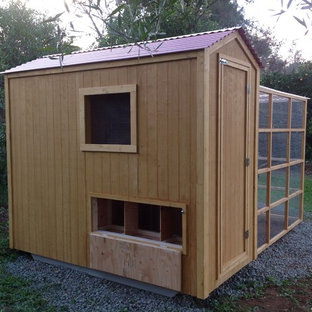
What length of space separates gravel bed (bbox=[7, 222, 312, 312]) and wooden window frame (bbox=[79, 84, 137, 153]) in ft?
4.40

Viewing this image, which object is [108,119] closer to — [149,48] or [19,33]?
[149,48]

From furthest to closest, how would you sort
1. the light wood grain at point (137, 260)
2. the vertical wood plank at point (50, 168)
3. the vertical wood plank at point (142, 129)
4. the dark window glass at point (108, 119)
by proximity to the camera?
the vertical wood plank at point (50, 168) → the dark window glass at point (108, 119) → the vertical wood plank at point (142, 129) → the light wood grain at point (137, 260)

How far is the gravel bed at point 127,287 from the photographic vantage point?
11.8 feet

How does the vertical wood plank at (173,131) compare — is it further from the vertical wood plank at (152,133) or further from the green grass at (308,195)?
the green grass at (308,195)

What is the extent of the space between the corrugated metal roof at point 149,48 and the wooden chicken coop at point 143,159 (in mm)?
20

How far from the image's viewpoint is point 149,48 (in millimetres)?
3148

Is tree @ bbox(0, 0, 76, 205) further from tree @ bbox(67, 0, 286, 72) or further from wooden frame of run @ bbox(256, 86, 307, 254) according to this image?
wooden frame of run @ bbox(256, 86, 307, 254)

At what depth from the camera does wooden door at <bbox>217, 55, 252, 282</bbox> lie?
3.65m

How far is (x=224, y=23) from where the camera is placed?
15.5 m

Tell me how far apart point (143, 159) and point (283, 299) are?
1849mm

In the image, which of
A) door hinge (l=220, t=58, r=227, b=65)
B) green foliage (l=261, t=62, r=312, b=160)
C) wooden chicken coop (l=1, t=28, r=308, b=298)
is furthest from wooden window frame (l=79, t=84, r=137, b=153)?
green foliage (l=261, t=62, r=312, b=160)

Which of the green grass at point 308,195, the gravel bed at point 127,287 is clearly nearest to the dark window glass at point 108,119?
the gravel bed at point 127,287

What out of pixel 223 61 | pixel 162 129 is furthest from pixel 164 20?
pixel 162 129

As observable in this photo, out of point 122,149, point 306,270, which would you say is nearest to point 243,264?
point 306,270
